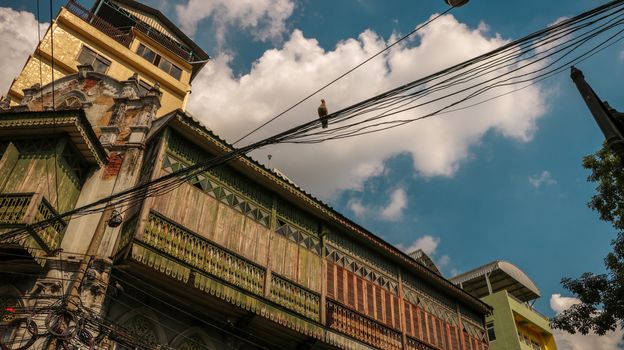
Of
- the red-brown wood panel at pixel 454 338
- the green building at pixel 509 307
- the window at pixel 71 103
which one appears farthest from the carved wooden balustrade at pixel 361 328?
the green building at pixel 509 307

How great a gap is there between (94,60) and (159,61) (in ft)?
12.1

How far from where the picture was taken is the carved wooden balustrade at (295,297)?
38.2 feet

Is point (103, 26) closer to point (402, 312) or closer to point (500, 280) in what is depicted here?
point (402, 312)

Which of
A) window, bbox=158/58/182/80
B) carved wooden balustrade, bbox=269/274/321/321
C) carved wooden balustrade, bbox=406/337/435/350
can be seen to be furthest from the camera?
window, bbox=158/58/182/80

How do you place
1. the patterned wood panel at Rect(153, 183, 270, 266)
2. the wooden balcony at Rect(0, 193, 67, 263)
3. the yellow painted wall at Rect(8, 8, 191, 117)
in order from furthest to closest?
the yellow painted wall at Rect(8, 8, 191, 117), the patterned wood panel at Rect(153, 183, 270, 266), the wooden balcony at Rect(0, 193, 67, 263)

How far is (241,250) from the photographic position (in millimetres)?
11602

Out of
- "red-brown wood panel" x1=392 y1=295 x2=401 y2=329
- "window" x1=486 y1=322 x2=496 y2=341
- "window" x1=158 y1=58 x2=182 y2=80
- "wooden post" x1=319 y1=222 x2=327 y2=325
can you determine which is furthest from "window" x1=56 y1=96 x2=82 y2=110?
"window" x1=486 y1=322 x2=496 y2=341

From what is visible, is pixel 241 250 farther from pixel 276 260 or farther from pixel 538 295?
pixel 538 295

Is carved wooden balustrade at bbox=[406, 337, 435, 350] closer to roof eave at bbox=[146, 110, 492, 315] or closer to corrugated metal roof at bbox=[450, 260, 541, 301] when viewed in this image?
roof eave at bbox=[146, 110, 492, 315]

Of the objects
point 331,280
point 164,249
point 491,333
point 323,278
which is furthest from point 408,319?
point 491,333

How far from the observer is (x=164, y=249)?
977cm

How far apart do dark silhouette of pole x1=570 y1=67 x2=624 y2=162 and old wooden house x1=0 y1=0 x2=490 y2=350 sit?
19.2ft

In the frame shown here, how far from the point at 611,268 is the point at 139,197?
1374cm

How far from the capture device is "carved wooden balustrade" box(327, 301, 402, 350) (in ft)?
41.6
